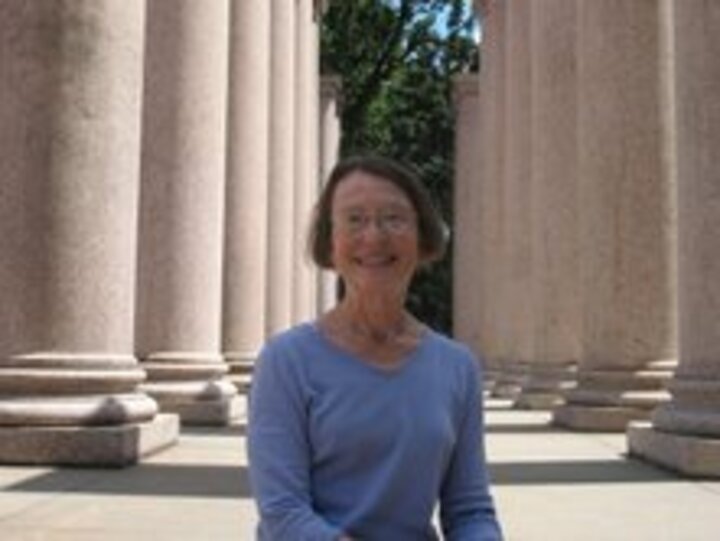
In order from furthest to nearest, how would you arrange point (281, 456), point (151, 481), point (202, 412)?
point (202, 412), point (151, 481), point (281, 456)

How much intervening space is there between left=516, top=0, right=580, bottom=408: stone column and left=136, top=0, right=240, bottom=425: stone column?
54.1 meters

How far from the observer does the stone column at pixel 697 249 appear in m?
84.4

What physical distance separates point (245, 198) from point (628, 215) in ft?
224

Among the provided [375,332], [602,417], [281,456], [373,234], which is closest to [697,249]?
[602,417]

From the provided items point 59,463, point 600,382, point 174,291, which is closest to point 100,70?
point 59,463

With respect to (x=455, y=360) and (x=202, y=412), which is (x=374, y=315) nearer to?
(x=455, y=360)

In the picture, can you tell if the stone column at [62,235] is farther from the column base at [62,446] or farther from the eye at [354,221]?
the eye at [354,221]

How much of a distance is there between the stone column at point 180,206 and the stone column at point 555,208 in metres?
54.1

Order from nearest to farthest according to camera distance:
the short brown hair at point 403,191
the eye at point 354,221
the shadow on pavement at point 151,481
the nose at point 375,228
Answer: the nose at point 375,228 → the eye at point 354,221 → the short brown hair at point 403,191 → the shadow on pavement at point 151,481

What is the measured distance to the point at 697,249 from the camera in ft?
283

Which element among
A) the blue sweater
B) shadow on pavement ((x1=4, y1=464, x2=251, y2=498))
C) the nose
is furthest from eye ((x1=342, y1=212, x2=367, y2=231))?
shadow on pavement ((x1=4, y1=464, x2=251, y2=498))

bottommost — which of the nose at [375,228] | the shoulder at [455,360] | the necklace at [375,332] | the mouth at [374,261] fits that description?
the shoulder at [455,360]

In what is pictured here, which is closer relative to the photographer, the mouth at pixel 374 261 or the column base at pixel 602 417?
the mouth at pixel 374 261

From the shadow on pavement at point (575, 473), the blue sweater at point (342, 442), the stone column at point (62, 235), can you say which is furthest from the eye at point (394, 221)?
the stone column at point (62, 235)
